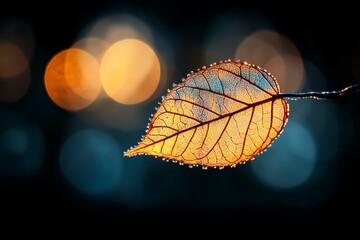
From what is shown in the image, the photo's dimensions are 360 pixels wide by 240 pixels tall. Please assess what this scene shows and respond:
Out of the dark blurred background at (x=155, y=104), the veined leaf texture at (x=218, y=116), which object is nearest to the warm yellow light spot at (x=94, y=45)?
the dark blurred background at (x=155, y=104)

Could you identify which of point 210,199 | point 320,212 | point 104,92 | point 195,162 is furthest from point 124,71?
point 195,162

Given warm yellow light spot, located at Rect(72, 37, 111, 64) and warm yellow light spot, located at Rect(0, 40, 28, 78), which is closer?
warm yellow light spot, located at Rect(0, 40, 28, 78)

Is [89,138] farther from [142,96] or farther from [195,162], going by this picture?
[195,162]

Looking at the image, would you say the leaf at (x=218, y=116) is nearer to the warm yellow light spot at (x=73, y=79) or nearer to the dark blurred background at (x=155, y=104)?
the dark blurred background at (x=155, y=104)

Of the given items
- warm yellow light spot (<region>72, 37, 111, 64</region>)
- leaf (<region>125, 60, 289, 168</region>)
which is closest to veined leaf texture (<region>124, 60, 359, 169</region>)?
leaf (<region>125, 60, 289, 168</region>)

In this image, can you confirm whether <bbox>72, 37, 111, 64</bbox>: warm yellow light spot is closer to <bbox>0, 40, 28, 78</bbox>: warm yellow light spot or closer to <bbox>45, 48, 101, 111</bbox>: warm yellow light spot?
<bbox>45, 48, 101, 111</bbox>: warm yellow light spot

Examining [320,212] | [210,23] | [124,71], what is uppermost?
[124,71]

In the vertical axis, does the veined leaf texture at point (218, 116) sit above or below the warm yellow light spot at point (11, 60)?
below
